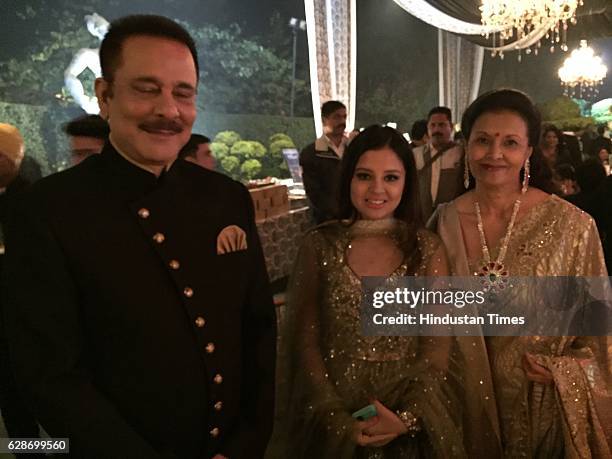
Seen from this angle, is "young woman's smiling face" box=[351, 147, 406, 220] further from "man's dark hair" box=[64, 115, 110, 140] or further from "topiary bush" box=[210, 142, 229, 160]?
"topiary bush" box=[210, 142, 229, 160]

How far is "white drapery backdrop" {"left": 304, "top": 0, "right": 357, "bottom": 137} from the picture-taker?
547 centimetres

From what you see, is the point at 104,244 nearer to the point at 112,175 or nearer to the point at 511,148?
the point at 112,175

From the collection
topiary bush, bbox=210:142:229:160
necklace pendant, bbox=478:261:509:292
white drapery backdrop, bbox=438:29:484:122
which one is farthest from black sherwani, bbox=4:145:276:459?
white drapery backdrop, bbox=438:29:484:122

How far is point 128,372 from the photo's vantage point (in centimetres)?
89

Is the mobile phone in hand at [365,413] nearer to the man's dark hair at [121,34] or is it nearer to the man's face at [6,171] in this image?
the man's dark hair at [121,34]

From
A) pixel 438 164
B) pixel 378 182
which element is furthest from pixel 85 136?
pixel 438 164

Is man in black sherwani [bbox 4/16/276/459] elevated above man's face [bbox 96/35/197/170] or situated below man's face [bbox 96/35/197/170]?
below

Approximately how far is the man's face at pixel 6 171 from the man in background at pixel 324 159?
215 centimetres

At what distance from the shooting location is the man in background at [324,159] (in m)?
3.78

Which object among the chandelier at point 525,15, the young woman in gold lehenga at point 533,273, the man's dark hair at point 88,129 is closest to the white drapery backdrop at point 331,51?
the chandelier at point 525,15

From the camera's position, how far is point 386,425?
128 cm

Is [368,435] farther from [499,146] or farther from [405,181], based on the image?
[499,146]

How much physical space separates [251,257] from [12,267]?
0.43m

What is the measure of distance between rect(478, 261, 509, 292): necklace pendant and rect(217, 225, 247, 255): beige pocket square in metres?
0.75
